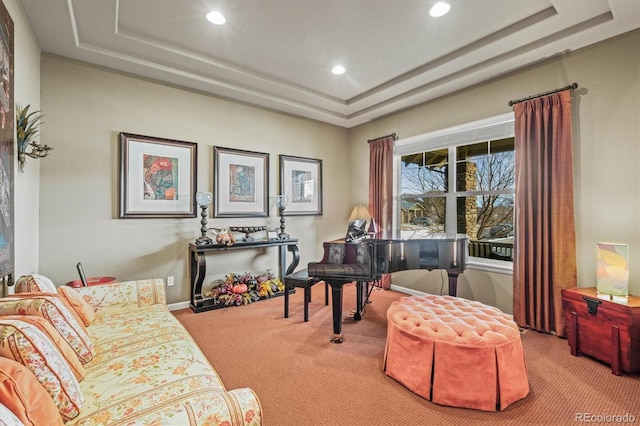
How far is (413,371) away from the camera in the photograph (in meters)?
2.05

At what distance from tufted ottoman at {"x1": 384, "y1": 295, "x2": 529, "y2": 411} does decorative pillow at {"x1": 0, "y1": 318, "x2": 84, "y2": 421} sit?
6.02 ft

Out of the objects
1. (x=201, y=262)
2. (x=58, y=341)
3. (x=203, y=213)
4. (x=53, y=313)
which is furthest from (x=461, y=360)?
(x=203, y=213)

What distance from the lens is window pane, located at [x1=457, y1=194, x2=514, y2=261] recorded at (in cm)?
368

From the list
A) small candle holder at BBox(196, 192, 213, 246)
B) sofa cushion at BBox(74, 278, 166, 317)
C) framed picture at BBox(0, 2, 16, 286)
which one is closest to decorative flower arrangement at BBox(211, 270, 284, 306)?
small candle holder at BBox(196, 192, 213, 246)

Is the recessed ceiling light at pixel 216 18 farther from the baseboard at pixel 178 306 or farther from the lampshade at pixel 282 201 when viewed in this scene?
the baseboard at pixel 178 306

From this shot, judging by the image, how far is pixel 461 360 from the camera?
188 cm

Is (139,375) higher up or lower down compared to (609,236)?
lower down

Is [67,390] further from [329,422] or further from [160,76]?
[160,76]

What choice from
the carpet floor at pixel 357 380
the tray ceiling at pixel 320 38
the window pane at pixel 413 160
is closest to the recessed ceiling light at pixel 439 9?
the tray ceiling at pixel 320 38

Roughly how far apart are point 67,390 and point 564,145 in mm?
4079

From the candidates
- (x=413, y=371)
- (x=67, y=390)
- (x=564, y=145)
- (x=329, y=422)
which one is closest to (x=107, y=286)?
(x=67, y=390)

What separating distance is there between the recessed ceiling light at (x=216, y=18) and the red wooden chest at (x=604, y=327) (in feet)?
12.9

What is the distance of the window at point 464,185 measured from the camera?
367 cm

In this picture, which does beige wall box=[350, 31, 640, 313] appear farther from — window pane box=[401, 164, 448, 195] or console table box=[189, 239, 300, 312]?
console table box=[189, 239, 300, 312]
